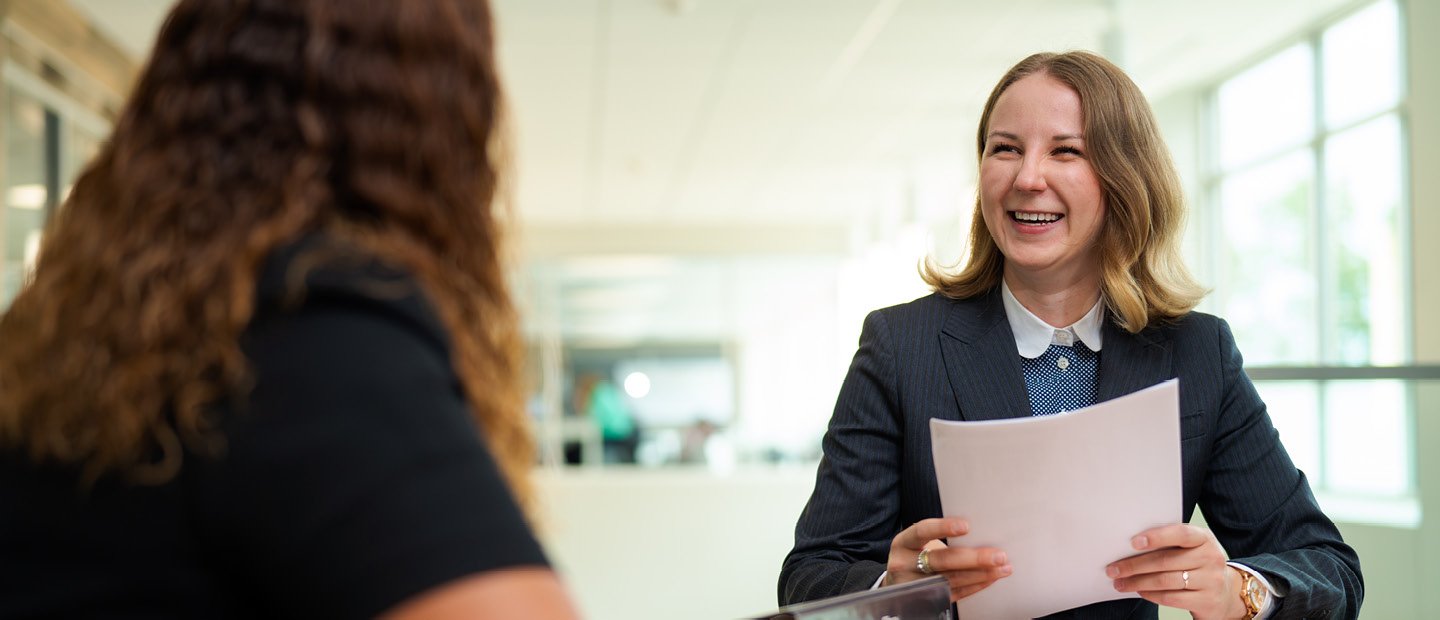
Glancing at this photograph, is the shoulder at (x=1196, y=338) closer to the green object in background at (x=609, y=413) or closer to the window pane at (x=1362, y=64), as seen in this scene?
the window pane at (x=1362, y=64)

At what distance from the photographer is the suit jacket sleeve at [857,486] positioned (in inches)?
62.7

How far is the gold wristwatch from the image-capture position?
4.66 ft

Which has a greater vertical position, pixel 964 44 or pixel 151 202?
pixel 964 44

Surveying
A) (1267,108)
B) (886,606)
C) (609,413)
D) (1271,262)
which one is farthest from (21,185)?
(609,413)

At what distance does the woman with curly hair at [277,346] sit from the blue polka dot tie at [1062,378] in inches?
40.1

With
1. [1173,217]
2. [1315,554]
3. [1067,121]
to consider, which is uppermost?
[1067,121]

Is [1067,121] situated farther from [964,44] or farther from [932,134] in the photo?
[932,134]

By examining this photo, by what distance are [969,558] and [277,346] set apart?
88 centimetres

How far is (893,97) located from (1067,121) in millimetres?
5337

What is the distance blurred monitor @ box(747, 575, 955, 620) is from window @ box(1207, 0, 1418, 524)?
176 inches

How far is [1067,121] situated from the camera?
1.63 m

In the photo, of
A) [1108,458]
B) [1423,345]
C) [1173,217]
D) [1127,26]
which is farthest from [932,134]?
[1108,458]

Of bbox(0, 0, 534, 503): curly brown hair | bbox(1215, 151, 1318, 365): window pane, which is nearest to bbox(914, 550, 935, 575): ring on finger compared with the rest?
bbox(0, 0, 534, 503): curly brown hair

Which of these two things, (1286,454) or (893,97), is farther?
(893,97)
